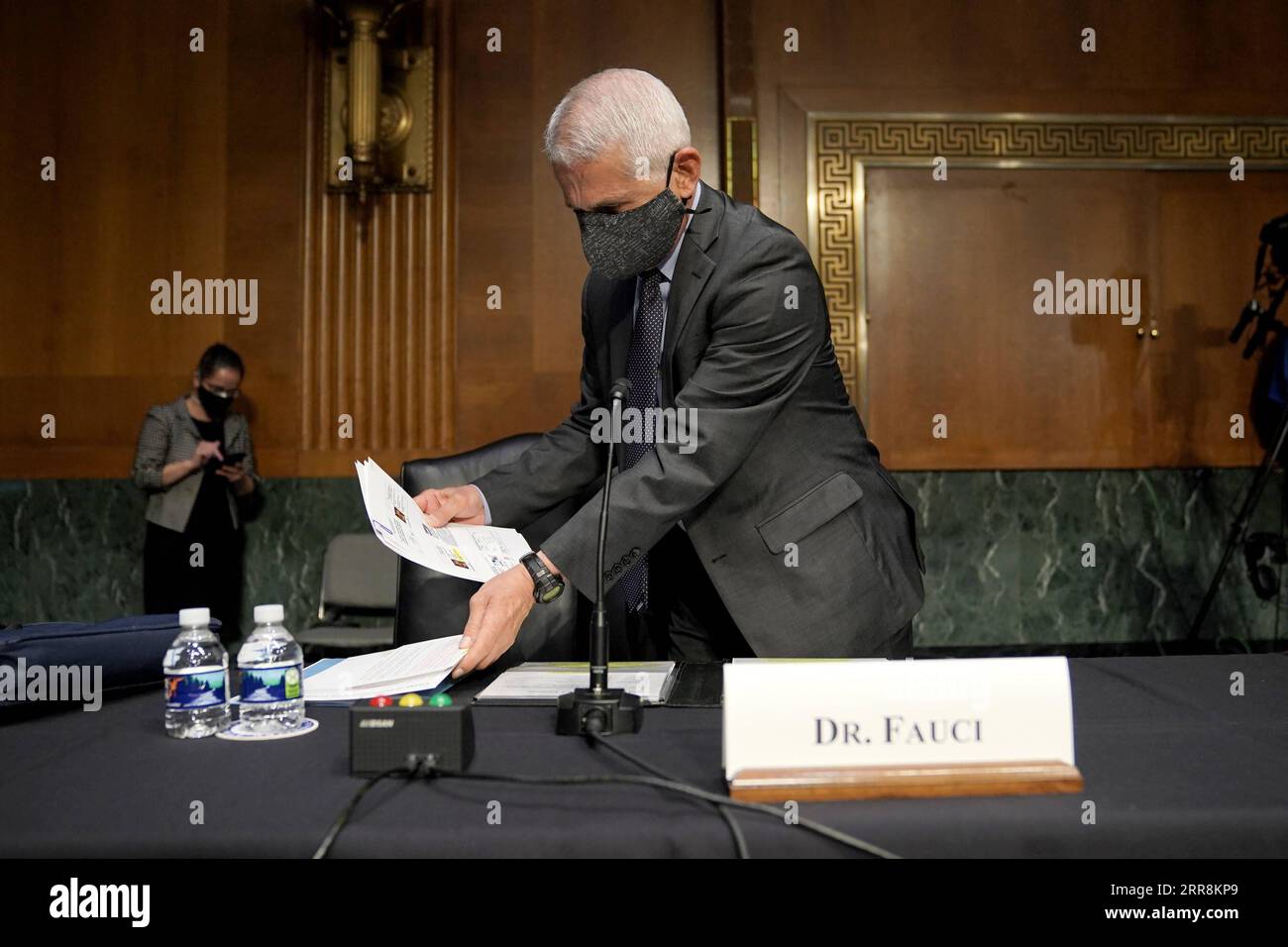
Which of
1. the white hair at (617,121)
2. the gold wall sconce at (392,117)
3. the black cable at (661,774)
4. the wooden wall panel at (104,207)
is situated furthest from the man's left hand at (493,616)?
the wooden wall panel at (104,207)

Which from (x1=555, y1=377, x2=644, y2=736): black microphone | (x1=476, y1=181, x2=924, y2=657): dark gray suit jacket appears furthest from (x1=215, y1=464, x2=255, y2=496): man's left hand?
(x1=555, y1=377, x2=644, y2=736): black microphone

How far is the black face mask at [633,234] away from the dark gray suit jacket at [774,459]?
45 millimetres

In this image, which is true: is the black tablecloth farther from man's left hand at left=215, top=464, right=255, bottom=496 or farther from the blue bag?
man's left hand at left=215, top=464, right=255, bottom=496

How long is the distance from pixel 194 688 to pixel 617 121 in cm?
104

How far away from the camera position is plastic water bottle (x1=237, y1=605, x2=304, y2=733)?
4.02ft

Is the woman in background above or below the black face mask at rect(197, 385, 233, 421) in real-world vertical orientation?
below

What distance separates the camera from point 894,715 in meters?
0.97

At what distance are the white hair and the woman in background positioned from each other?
2905 mm

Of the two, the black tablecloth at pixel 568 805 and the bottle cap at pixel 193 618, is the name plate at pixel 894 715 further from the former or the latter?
the bottle cap at pixel 193 618

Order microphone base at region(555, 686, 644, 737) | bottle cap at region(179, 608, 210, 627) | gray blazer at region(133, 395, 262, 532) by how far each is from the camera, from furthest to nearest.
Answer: gray blazer at region(133, 395, 262, 532) < bottle cap at region(179, 608, 210, 627) < microphone base at region(555, 686, 644, 737)

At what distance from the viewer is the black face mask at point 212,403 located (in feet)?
13.5
